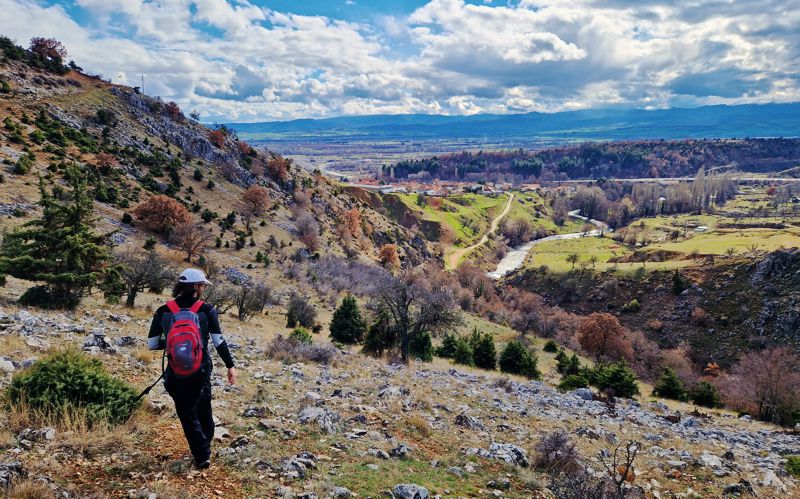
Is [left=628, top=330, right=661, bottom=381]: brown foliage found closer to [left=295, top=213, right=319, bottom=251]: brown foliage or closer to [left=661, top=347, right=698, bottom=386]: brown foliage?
[left=661, top=347, right=698, bottom=386]: brown foliage

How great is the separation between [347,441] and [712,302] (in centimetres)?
7905

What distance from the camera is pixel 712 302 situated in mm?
68750

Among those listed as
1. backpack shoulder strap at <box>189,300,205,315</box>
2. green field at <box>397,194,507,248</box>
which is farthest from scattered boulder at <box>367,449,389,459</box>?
green field at <box>397,194,507,248</box>

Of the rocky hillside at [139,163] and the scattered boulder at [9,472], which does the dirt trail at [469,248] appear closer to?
the rocky hillside at [139,163]

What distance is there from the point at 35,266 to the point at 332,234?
70.2m

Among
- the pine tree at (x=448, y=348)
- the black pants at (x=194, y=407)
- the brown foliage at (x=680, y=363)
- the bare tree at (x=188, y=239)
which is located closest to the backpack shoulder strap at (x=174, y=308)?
the black pants at (x=194, y=407)

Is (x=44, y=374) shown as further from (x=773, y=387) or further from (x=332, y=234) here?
(x=332, y=234)

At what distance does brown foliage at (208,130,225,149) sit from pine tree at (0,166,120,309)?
75217 millimetres

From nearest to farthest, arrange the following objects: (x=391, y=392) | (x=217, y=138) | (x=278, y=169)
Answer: (x=391, y=392)
(x=217, y=138)
(x=278, y=169)

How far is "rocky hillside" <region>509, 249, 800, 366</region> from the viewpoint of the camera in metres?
59.7

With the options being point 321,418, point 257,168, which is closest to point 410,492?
point 321,418

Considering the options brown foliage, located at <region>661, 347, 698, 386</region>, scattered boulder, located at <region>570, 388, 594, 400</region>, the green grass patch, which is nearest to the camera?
the green grass patch

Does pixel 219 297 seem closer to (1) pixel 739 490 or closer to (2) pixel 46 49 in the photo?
(1) pixel 739 490

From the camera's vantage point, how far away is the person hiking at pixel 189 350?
6047mm
